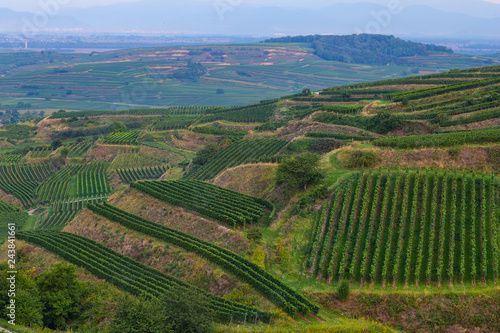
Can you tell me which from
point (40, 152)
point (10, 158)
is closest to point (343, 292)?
point (40, 152)

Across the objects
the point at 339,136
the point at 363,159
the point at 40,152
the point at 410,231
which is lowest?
the point at 40,152

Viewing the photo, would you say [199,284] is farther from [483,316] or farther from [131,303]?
[483,316]

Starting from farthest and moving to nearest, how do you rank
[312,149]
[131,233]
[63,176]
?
[63,176]
[312,149]
[131,233]

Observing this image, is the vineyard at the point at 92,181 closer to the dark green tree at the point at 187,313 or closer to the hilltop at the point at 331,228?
the hilltop at the point at 331,228

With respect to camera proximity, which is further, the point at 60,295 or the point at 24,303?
the point at 60,295

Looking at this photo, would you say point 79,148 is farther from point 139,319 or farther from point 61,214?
point 139,319

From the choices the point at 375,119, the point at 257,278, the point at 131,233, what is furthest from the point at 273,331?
the point at 375,119

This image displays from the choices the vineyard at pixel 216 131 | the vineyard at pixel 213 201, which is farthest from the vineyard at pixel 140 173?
the vineyard at pixel 213 201
